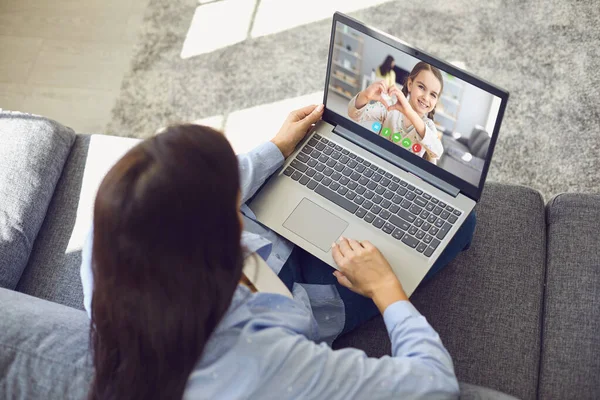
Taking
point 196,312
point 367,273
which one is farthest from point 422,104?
point 196,312

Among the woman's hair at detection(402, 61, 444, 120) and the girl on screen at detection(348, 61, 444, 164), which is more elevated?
the woman's hair at detection(402, 61, 444, 120)

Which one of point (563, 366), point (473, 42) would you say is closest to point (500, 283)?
point (563, 366)

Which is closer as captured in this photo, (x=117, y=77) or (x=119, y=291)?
(x=119, y=291)

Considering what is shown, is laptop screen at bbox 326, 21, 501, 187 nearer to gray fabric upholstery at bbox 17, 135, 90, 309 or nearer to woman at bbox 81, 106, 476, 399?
woman at bbox 81, 106, 476, 399

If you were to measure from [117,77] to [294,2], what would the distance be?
71cm

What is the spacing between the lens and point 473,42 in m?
2.21

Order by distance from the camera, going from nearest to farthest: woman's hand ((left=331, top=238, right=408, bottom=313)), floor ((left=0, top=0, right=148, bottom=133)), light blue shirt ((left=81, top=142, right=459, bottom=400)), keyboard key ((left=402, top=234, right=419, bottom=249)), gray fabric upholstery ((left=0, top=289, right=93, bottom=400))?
light blue shirt ((left=81, top=142, right=459, bottom=400)), gray fabric upholstery ((left=0, top=289, right=93, bottom=400)), woman's hand ((left=331, top=238, right=408, bottom=313)), keyboard key ((left=402, top=234, right=419, bottom=249)), floor ((left=0, top=0, right=148, bottom=133))

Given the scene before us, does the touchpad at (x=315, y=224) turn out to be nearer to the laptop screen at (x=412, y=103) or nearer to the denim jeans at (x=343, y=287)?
the denim jeans at (x=343, y=287)

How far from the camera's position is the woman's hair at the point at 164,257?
2.58ft

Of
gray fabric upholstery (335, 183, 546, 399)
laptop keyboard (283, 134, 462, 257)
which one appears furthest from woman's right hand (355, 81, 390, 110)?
gray fabric upholstery (335, 183, 546, 399)

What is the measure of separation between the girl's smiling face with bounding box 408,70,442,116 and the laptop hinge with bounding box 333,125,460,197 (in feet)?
0.42

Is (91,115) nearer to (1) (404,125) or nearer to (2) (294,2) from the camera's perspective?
(2) (294,2)

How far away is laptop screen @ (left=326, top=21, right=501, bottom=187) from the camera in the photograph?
1.21 m

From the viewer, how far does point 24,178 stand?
146 cm
